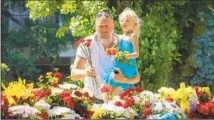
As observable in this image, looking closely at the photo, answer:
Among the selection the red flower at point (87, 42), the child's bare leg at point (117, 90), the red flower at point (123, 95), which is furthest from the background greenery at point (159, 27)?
the red flower at point (123, 95)

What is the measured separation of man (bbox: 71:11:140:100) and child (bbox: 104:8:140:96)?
5 centimetres

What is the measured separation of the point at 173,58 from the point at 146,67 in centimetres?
126

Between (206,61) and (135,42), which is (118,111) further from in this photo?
(206,61)

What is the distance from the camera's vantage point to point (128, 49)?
5352mm

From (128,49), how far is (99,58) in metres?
0.25

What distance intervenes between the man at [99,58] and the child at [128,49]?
0.05 meters

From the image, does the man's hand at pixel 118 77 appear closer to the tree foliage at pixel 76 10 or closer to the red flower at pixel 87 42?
the red flower at pixel 87 42

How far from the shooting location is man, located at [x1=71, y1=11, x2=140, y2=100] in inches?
209

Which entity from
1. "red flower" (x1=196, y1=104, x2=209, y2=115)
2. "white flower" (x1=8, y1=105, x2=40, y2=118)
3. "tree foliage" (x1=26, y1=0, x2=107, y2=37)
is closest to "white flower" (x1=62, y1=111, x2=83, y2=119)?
"white flower" (x1=8, y1=105, x2=40, y2=118)

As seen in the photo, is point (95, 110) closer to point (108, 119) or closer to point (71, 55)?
point (108, 119)

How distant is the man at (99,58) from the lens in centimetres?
530

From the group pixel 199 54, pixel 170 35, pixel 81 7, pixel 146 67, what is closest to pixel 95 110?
pixel 146 67

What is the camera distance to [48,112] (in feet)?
14.8

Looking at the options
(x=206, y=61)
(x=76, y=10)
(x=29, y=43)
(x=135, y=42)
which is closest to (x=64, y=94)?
(x=135, y=42)
